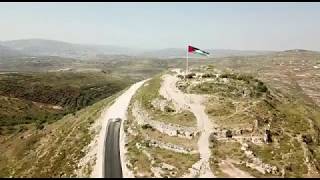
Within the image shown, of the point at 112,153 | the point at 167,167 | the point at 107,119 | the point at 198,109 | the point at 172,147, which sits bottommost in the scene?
the point at 112,153

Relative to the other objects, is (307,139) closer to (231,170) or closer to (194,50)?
(231,170)

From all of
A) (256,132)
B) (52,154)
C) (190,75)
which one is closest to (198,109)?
(256,132)

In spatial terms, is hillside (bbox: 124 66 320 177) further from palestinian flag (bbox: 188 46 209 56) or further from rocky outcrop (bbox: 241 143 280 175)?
palestinian flag (bbox: 188 46 209 56)

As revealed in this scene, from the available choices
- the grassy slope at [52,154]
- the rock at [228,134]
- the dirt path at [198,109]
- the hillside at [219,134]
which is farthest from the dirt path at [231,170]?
the grassy slope at [52,154]

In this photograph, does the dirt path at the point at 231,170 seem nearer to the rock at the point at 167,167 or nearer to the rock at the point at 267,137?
the rock at the point at 167,167

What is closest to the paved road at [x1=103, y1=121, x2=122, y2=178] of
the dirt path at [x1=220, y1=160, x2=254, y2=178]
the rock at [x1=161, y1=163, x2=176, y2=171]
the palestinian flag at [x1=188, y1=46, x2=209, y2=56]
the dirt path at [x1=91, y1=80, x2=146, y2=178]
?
the dirt path at [x1=91, y1=80, x2=146, y2=178]

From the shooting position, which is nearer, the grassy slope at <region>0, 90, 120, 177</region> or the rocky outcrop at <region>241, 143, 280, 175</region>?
the rocky outcrop at <region>241, 143, 280, 175</region>
